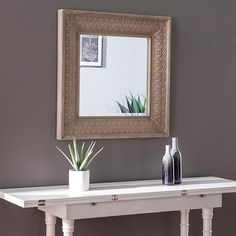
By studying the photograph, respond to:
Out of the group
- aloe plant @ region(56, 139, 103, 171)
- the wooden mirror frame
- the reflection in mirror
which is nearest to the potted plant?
aloe plant @ region(56, 139, 103, 171)

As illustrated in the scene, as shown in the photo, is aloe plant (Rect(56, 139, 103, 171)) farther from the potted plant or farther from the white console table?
the white console table

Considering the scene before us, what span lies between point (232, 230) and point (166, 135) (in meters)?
0.78

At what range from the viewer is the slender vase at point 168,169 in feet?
11.4

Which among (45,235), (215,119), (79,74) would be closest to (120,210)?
(45,235)

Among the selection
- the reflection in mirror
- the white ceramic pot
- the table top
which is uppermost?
the reflection in mirror

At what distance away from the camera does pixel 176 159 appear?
138 inches

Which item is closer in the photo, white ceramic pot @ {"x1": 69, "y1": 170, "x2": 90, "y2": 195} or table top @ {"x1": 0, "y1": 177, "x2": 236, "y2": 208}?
table top @ {"x1": 0, "y1": 177, "x2": 236, "y2": 208}

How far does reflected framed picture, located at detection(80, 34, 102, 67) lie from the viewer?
346 cm

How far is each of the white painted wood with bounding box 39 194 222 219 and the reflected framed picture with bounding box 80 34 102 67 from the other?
0.76 m

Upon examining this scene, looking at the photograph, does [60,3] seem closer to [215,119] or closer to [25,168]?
[25,168]

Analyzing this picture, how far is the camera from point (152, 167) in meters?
3.73

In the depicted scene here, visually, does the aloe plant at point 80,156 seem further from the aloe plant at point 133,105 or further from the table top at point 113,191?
the aloe plant at point 133,105

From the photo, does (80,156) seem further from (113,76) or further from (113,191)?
(113,76)

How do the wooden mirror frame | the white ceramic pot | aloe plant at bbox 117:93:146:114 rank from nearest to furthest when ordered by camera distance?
the white ceramic pot
the wooden mirror frame
aloe plant at bbox 117:93:146:114
